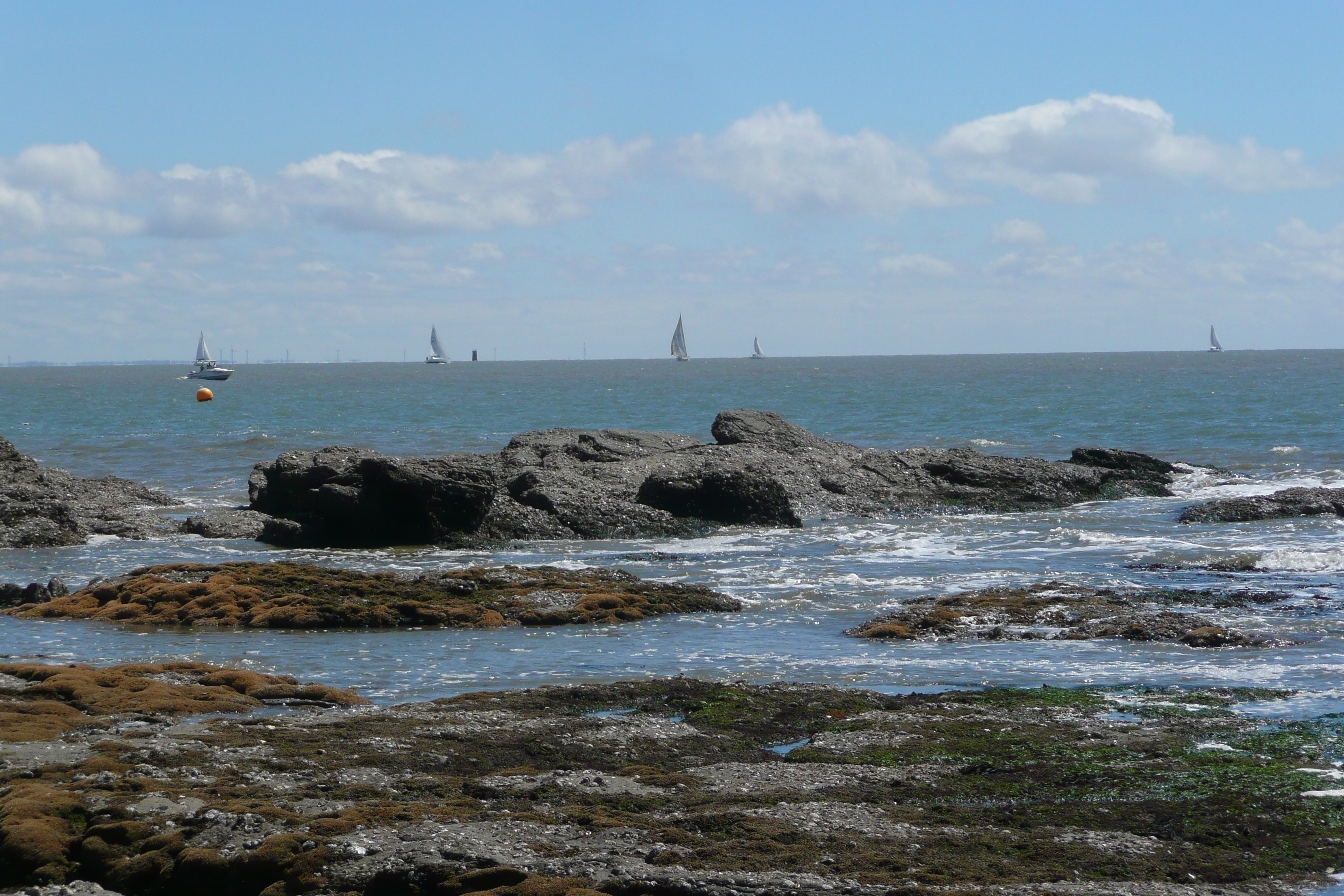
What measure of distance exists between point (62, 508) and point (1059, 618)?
59.1 ft

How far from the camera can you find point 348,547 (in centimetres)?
2212

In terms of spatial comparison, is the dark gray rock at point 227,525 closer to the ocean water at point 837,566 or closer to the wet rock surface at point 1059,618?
the ocean water at point 837,566

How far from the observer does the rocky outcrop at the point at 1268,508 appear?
79.4ft

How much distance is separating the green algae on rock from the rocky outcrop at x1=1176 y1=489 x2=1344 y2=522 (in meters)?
12.8

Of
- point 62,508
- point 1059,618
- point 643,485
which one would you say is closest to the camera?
point 1059,618

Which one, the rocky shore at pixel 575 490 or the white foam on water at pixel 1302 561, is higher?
the rocky shore at pixel 575 490

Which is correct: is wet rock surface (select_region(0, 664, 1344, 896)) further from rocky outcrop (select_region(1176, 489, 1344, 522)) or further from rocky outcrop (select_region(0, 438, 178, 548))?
rocky outcrop (select_region(1176, 489, 1344, 522))

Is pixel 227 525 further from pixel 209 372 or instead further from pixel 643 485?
pixel 209 372

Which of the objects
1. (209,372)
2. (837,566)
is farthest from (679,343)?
(837,566)

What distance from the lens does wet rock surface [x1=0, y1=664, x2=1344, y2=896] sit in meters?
6.08

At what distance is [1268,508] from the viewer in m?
24.6

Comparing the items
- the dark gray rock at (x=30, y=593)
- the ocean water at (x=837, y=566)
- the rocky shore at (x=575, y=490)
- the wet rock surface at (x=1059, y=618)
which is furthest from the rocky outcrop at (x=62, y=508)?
the wet rock surface at (x=1059, y=618)

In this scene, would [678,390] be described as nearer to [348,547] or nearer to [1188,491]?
[1188,491]

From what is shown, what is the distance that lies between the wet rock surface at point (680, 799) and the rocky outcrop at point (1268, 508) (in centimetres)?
1515
